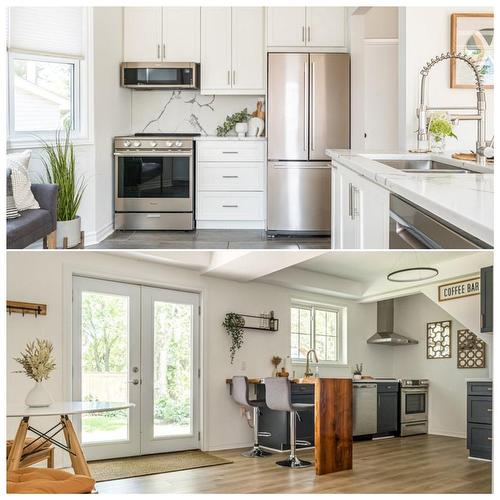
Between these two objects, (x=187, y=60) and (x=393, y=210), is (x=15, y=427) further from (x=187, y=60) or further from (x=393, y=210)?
(x=187, y=60)

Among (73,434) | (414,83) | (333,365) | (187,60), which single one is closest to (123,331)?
(73,434)

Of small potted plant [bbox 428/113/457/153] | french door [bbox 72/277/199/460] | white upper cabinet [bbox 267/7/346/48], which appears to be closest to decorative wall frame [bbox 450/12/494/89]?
small potted plant [bbox 428/113/457/153]

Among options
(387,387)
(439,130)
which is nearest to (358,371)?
(387,387)

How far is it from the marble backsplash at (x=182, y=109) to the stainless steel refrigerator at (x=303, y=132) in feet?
2.52

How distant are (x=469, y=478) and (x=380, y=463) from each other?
0.95 ft

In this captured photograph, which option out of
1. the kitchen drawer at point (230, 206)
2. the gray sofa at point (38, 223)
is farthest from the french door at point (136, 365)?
the kitchen drawer at point (230, 206)

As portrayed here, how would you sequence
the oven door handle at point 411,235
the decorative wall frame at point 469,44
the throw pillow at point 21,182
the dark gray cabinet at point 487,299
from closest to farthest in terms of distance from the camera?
the oven door handle at point 411,235 → the dark gray cabinet at point 487,299 → the throw pillow at point 21,182 → the decorative wall frame at point 469,44

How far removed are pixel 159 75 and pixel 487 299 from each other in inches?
212

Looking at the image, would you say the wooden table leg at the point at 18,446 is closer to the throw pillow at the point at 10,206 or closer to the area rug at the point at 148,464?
the area rug at the point at 148,464

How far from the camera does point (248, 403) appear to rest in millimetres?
2475

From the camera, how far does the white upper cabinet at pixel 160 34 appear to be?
24.1 ft

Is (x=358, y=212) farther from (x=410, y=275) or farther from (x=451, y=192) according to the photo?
(x=451, y=192)

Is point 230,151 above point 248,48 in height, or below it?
below
